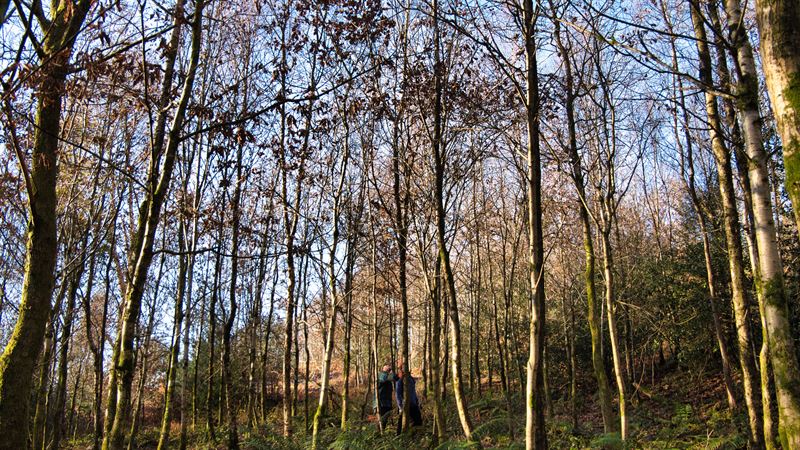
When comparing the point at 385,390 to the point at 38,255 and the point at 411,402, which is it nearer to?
the point at 411,402

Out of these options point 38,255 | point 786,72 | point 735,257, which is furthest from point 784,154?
point 38,255

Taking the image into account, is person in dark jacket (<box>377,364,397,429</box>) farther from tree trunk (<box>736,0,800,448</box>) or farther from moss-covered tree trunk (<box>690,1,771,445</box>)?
tree trunk (<box>736,0,800,448</box>)

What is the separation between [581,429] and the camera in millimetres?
11125

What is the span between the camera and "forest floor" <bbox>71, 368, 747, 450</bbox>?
8578 millimetres

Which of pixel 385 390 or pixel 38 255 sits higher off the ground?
pixel 38 255

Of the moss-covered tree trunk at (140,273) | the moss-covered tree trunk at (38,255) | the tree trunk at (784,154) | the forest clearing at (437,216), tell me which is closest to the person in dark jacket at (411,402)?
the forest clearing at (437,216)

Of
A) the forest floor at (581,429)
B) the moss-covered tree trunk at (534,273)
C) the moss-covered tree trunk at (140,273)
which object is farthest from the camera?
the forest floor at (581,429)

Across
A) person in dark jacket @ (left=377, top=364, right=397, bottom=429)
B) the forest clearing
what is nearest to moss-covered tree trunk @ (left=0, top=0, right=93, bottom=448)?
the forest clearing

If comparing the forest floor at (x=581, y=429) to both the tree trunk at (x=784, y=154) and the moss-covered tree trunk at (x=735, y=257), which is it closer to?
the moss-covered tree trunk at (x=735, y=257)

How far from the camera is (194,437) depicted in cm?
1603

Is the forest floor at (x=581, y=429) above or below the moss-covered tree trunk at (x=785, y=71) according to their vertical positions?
below

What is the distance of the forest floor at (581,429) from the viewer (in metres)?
8.58

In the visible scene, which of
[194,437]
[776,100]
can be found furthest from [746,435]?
[194,437]

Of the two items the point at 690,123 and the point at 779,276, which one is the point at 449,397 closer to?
the point at 690,123
